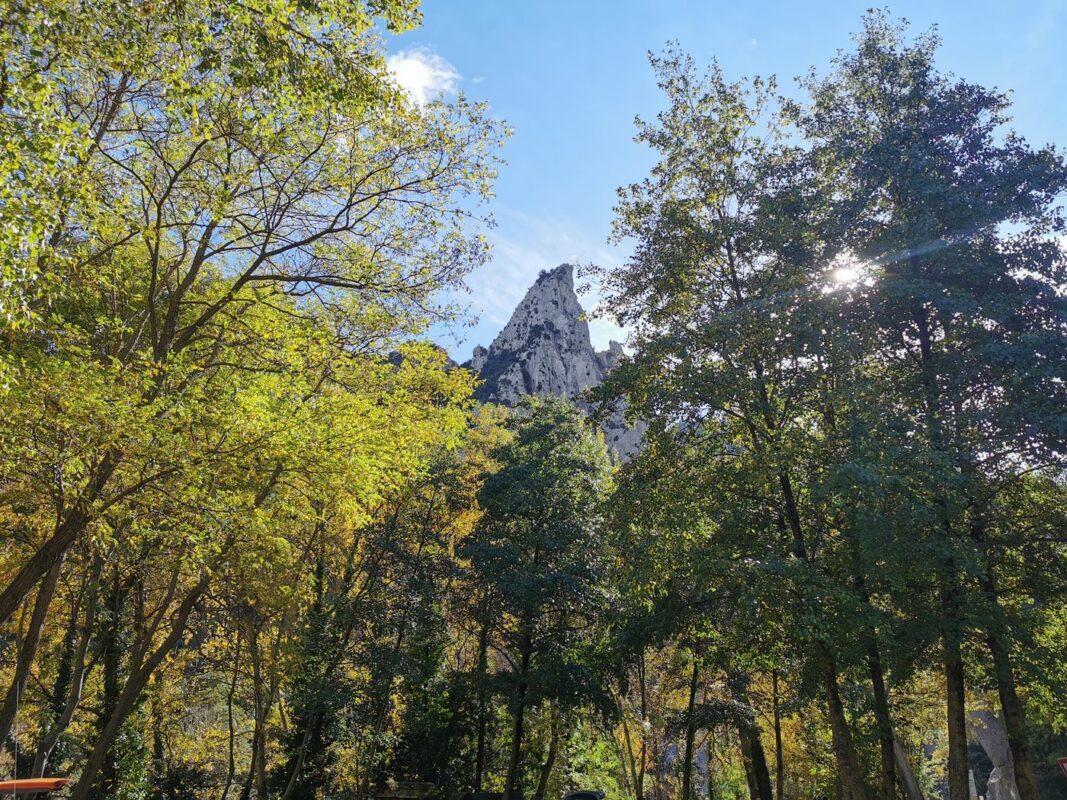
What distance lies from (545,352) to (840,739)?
205 feet

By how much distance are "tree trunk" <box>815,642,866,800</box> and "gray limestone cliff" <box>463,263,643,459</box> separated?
5323 cm

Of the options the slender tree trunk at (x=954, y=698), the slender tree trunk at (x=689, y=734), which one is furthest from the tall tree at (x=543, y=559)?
the slender tree trunk at (x=954, y=698)

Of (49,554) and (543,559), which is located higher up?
(543,559)

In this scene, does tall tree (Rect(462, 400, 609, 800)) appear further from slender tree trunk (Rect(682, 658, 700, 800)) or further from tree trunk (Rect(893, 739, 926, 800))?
tree trunk (Rect(893, 739, 926, 800))

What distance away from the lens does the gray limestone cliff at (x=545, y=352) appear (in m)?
Answer: 66.9

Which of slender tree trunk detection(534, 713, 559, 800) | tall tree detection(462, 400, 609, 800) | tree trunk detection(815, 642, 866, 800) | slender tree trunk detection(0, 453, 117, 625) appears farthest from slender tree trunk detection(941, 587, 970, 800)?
slender tree trunk detection(0, 453, 117, 625)

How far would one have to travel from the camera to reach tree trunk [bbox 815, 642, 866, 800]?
889 centimetres

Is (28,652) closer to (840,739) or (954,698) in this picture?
(840,739)

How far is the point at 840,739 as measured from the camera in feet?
29.8

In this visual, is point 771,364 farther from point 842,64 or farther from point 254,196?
point 254,196

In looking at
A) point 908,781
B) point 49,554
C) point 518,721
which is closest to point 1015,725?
point 908,781

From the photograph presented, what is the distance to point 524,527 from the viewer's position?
1681cm

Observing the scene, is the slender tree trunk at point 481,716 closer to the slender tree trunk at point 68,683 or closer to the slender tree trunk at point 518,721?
the slender tree trunk at point 518,721

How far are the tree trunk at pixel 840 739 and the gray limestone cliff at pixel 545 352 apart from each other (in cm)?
5323
